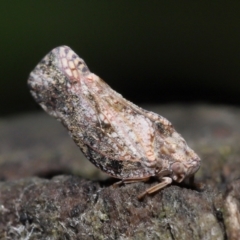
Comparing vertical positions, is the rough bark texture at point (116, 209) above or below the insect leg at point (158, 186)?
below

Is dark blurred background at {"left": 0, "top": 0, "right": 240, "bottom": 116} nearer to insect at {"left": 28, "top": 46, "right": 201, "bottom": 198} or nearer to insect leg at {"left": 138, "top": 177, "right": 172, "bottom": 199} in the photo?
insect at {"left": 28, "top": 46, "right": 201, "bottom": 198}

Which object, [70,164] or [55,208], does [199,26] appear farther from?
[55,208]

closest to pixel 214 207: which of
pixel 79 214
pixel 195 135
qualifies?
pixel 79 214

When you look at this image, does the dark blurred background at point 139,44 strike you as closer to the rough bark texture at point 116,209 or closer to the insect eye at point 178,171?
the rough bark texture at point 116,209

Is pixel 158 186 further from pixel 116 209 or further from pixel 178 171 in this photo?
pixel 116 209

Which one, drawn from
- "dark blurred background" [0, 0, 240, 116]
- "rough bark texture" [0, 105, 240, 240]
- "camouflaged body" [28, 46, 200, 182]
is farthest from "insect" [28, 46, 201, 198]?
"dark blurred background" [0, 0, 240, 116]

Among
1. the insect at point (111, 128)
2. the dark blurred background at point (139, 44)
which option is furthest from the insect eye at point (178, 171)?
the dark blurred background at point (139, 44)
